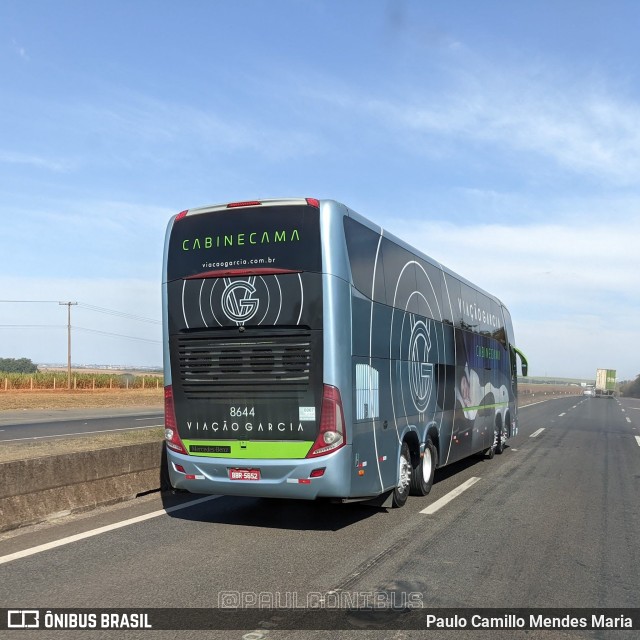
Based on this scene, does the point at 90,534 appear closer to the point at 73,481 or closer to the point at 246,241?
the point at 73,481

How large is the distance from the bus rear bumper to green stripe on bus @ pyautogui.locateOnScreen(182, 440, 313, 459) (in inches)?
2.2

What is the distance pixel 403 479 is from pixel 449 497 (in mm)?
1423

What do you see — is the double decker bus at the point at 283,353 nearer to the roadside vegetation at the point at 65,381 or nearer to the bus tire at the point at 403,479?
the bus tire at the point at 403,479

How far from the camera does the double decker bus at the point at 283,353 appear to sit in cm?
740

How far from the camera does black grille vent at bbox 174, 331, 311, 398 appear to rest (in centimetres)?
751

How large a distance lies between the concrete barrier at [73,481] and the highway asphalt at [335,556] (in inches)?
10.2

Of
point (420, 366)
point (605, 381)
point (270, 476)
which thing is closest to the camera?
point (270, 476)

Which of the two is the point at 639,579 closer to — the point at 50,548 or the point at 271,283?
the point at 271,283

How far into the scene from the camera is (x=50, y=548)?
6.69 metres

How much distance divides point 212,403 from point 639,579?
15.5 ft

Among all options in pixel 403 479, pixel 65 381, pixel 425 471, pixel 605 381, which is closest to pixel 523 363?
pixel 425 471

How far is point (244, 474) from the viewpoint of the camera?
767cm

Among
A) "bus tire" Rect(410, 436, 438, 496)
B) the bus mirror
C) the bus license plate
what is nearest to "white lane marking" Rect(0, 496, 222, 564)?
the bus license plate

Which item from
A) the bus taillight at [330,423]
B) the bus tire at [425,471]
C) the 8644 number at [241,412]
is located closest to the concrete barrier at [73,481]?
the 8644 number at [241,412]
